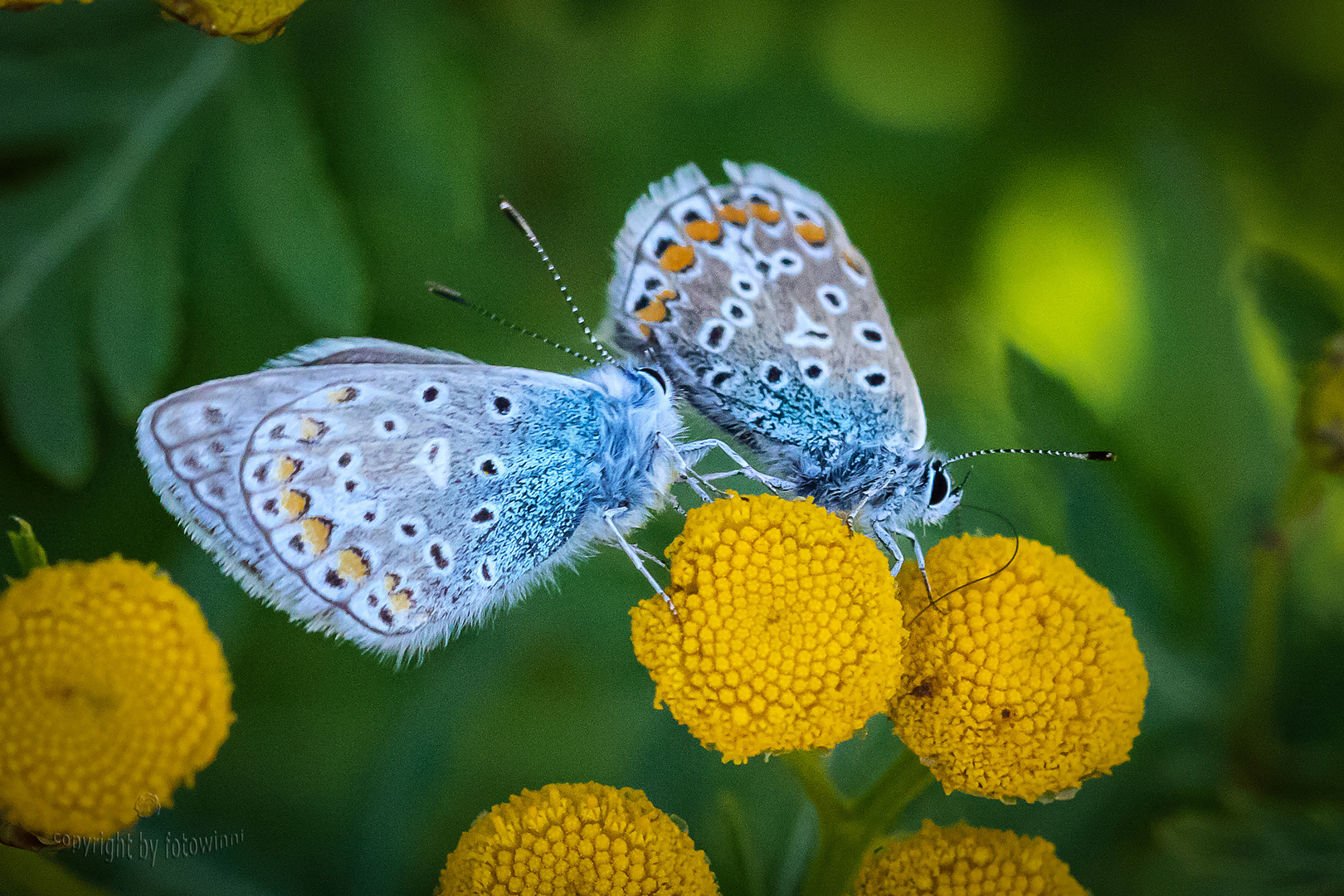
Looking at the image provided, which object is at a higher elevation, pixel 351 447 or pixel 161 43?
pixel 161 43

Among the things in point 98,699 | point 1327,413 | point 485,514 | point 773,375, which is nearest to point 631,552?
point 485,514

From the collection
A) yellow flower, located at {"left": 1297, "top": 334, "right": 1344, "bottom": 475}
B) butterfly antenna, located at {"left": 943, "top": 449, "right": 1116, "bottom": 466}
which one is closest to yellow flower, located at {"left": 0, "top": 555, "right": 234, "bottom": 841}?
butterfly antenna, located at {"left": 943, "top": 449, "right": 1116, "bottom": 466}

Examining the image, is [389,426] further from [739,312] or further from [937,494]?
[937,494]

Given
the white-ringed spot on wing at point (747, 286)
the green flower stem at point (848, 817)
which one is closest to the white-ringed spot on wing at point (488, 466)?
the white-ringed spot on wing at point (747, 286)

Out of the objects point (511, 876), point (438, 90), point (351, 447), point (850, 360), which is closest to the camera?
point (511, 876)

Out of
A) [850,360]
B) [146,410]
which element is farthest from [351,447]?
[850,360]

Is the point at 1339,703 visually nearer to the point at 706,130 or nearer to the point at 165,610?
the point at 706,130

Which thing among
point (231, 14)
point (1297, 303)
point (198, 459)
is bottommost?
point (198, 459)
